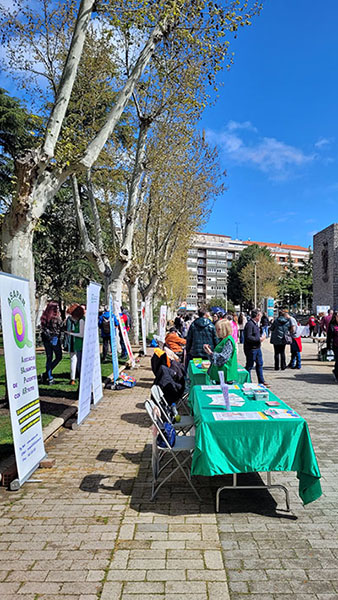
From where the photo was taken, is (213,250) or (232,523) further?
(213,250)

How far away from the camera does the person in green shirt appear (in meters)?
6.62

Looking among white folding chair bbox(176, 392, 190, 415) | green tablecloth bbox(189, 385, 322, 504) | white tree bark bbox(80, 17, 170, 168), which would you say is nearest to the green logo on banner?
green tablecloth bbox(189, 385, 322, 504)

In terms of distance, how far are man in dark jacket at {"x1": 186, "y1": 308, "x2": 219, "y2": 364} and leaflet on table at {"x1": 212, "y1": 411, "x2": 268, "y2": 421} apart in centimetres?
464

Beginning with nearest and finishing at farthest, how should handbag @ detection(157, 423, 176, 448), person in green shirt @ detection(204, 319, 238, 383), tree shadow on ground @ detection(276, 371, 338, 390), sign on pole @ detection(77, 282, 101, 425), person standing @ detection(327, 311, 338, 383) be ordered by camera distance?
handbag @ detection(157, 423, 176, 448) < person in green shirt @ detection(204, 319, 238, 383) < sign on pole @ detection(77, 282, 101, 425) < person standing @ detection(327, 311, 338, 383) < tree shadow on ground @ detection(276, 371, 338, 390)

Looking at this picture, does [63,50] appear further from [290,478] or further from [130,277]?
[290,478]

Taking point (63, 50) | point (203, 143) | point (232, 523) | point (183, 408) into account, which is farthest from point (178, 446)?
point (203, 143)

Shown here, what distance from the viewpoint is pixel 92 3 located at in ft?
25.8

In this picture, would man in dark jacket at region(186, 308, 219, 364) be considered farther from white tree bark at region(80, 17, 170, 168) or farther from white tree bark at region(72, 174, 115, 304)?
white tree bark at region(72, 174, 115, 304)

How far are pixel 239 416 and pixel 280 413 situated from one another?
0.45 metres

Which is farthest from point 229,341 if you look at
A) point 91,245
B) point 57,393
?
point 91,245

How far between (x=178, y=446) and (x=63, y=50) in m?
12.7

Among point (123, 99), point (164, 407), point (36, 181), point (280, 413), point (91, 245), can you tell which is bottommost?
point (164, 407)

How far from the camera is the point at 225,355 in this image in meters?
6.61

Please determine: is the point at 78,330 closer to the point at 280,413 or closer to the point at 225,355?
the point at 225,355
